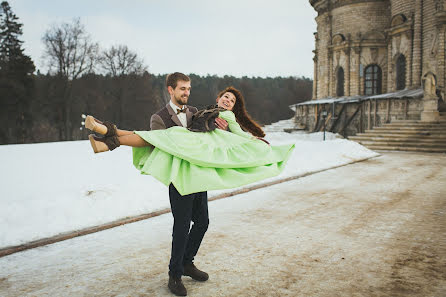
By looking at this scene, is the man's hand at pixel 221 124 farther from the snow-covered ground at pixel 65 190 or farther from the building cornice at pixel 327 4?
the building cornice at pixel 327 4

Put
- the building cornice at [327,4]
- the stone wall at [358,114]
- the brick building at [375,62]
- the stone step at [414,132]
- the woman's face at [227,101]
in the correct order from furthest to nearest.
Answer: the building cornice at [327,4], the stone wall at [358,114], the brick building at [375,62], the stone step at [414,132], the woman's face at [227,101]

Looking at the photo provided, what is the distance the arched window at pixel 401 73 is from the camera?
104ft

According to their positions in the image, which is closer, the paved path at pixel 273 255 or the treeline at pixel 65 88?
the paved path at pixel 273 255

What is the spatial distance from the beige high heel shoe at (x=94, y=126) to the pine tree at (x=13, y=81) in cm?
4013

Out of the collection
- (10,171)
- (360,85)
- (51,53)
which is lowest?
(10,171)

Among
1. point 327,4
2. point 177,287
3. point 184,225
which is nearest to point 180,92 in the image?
point 184,225

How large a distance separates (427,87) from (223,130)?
22535 millimetres

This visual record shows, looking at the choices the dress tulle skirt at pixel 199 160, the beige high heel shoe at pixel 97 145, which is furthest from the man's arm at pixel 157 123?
the beige high heel shoe at pixel 97 145

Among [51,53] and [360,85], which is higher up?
[51,53]

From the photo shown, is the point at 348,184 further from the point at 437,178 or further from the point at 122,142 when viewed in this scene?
the point at 122,142

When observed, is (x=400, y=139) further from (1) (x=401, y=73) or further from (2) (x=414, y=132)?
(1) (x=401, y=73)

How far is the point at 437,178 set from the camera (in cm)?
1065

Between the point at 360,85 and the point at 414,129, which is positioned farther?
the point at 360,85

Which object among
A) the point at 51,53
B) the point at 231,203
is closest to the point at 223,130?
the point at 231,203
